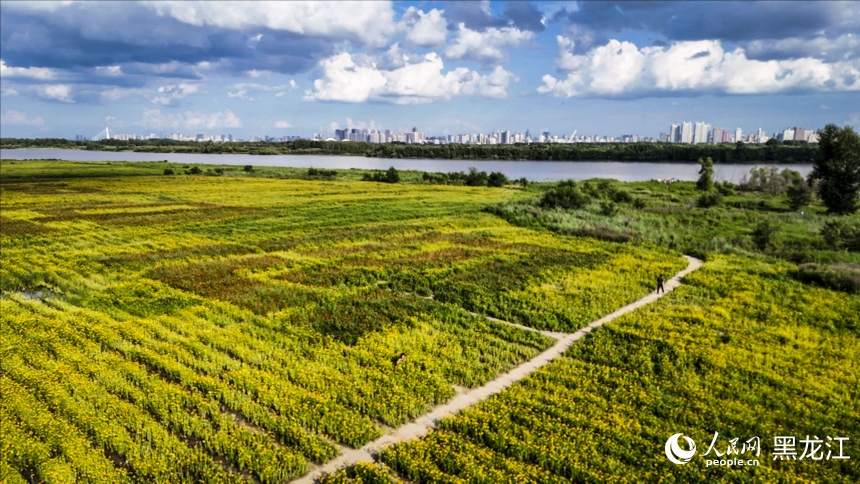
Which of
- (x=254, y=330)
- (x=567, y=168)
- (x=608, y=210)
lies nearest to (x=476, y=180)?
(x=608, y=210)

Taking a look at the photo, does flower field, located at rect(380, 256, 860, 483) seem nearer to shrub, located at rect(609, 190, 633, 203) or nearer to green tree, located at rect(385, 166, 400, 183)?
shrub, located at rect(609, 190, 633, 203)

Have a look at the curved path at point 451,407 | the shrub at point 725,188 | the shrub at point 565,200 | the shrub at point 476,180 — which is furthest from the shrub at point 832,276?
the shrub at point 476,180

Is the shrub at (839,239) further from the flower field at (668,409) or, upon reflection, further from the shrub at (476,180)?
the shrub at (476,180)

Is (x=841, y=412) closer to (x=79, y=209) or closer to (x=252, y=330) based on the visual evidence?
(x=252, y=330)

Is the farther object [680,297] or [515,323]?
[680,297]

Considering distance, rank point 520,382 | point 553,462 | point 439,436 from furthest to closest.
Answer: point 520,382
point 439,436
point 553,462

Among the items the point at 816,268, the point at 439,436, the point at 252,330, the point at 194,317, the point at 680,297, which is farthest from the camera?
the point at 816,268

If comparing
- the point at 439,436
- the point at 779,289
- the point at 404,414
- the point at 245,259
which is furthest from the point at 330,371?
the point at 779,289

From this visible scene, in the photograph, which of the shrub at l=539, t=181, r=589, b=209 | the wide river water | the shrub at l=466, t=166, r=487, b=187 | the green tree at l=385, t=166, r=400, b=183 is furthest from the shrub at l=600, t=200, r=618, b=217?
the wide river water
